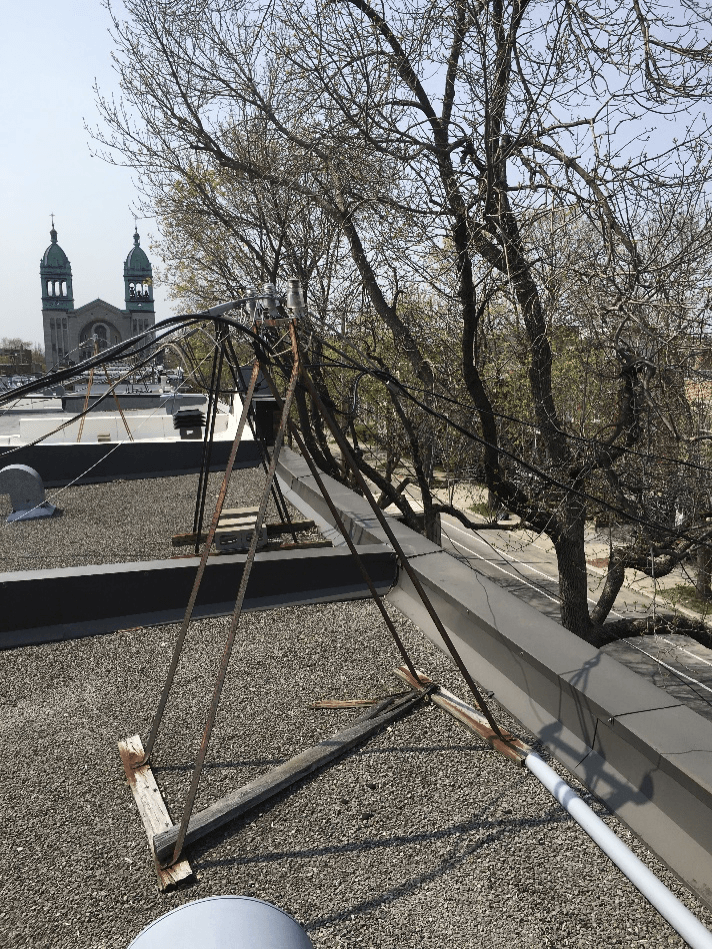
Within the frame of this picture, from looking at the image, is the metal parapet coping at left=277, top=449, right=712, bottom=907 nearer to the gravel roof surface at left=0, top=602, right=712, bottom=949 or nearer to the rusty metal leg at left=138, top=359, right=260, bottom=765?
the gravel roof surface at left=0, top=602, right=712, bottom=949

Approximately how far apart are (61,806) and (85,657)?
84.4 inches

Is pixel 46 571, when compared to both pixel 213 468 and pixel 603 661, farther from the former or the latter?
pixel 213 468

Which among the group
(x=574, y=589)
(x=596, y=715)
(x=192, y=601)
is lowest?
(x=574, y=589)

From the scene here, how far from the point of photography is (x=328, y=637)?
6.62m

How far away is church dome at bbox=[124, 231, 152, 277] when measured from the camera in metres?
143

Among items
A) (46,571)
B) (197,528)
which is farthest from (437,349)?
(46,571)

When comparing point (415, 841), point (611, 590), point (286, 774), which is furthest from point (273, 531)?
point (415, 841)

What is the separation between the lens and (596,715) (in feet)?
14.8

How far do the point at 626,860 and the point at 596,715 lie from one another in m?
1.06

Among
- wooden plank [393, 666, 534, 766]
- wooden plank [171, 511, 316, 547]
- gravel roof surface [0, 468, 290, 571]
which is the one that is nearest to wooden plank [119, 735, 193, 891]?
wooden plank [393, 666, 534, 766]

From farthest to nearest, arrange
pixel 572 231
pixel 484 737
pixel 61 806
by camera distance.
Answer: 1. pixel 572 231
2. pixel 484 737
3. pixel 61 806

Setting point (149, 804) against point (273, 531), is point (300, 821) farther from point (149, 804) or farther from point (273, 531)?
point (273, 531)

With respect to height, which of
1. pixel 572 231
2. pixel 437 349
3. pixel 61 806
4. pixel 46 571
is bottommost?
pixel 61 806

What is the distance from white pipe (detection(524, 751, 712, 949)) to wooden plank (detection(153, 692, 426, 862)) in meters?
1.07
